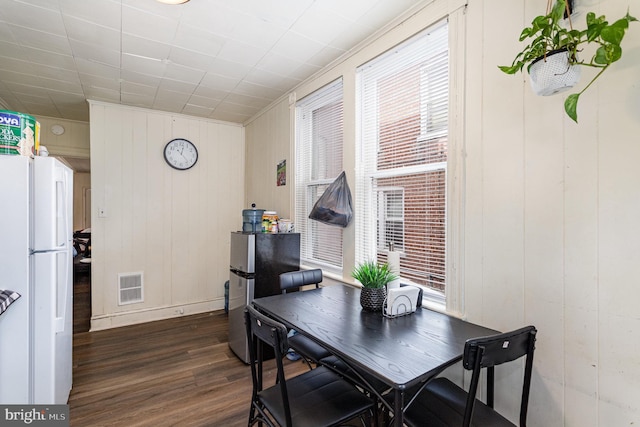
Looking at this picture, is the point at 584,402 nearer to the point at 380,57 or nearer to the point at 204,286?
the point at 380,57

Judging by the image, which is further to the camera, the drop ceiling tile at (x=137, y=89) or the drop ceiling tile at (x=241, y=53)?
the drop ceiling tile at (x=137, y=89)

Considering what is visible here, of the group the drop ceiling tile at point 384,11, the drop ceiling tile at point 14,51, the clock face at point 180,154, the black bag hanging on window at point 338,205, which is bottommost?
the black bag hanging on window at point 338,205

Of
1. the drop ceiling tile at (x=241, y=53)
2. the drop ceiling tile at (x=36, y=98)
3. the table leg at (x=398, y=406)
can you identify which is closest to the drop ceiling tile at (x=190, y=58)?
the drop ceiling tile at (x=241, y=53)

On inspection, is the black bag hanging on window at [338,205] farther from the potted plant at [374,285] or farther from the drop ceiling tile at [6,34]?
the drop ceiling tile at [6,34]

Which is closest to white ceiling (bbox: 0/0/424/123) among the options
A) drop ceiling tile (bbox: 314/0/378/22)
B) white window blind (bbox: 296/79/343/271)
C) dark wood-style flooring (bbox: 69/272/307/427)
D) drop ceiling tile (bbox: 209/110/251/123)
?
drop ceiling tile (bbox: 314/0/378/22)

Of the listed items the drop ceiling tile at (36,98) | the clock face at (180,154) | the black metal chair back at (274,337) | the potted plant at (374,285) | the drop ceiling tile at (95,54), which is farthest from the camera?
the clock face at (180,154)

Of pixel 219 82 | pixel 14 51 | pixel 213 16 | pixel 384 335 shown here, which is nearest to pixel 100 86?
pixel 14 51

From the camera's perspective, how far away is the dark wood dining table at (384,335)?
116 centimetres

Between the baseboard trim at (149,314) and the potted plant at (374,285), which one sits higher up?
the potted plant at (374,285)

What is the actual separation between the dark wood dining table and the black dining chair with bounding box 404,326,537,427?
0.33 ft

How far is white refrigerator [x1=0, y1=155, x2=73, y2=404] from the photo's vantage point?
1.61 meters

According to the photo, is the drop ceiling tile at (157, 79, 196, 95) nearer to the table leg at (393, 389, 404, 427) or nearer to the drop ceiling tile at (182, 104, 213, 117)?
the drop ceiling tile at (182, 104, 213, 117)

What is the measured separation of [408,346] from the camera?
1.36m

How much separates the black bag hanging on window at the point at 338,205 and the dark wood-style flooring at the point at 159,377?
4.38 feet
